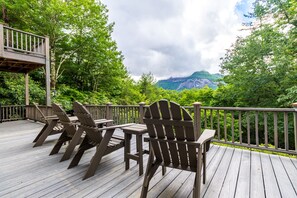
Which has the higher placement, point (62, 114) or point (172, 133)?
point (62, 114)

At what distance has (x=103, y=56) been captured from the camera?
11797 millimetres

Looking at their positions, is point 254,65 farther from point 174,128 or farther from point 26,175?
point 26,175

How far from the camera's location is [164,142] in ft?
5.73

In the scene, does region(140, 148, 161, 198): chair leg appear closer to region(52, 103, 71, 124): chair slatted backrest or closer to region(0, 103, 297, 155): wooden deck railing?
region(52, 103, 71, 124): chair slatted backrest

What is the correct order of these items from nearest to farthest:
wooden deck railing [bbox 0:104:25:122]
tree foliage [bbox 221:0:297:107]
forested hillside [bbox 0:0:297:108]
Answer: wooden deck railing [bbox 0:104:25:122]
tree foliage [bbox 221:0:297:107]
forested hillside [bbox 0:0:297:108]

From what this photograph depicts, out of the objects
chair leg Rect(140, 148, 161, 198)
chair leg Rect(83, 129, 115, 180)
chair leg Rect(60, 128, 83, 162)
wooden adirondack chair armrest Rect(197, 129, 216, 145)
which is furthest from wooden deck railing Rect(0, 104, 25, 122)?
wooden adirondack chair armrest Rect(197, 129, 216, 145)

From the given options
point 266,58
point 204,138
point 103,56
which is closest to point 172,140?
point 204,138

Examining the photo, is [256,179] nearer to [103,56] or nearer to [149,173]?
[149,173]

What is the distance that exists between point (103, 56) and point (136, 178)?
35.8 feet

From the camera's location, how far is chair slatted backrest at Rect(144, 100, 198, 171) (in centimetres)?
162

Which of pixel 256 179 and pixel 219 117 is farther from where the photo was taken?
pixel 219 117

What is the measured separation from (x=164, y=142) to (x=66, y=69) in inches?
496

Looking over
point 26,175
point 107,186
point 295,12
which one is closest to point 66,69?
point 26,175

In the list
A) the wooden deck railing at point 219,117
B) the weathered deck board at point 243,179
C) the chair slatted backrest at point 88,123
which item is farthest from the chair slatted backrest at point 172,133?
the wooden deck railing at point 219,117
